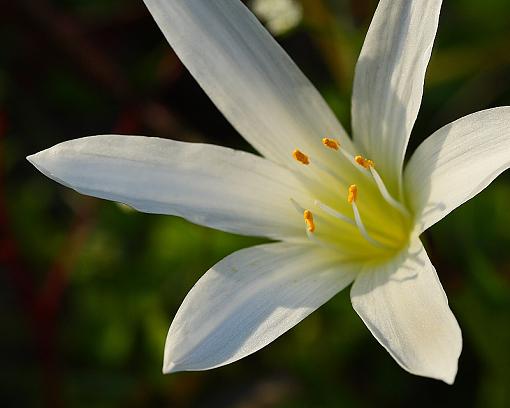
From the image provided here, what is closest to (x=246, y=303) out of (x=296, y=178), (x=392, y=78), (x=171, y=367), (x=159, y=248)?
(x=171, y=367)

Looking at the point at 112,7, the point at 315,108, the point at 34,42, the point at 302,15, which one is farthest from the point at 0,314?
the point at 315,108

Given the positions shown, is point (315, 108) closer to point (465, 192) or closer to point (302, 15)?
point (465, 192)

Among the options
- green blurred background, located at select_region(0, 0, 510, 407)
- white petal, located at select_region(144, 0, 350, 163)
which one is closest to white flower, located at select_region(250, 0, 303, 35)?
green blurred background, located at select_region(0, 0, 510, 407)

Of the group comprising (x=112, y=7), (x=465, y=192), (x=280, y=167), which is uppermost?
(x=112, y=7)

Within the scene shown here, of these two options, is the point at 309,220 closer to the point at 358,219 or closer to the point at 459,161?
the point at 358,219

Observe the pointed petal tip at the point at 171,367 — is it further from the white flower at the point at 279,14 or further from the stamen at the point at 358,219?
the white flower at the point at 279,14

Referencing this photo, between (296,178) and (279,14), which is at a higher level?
(279,14)
